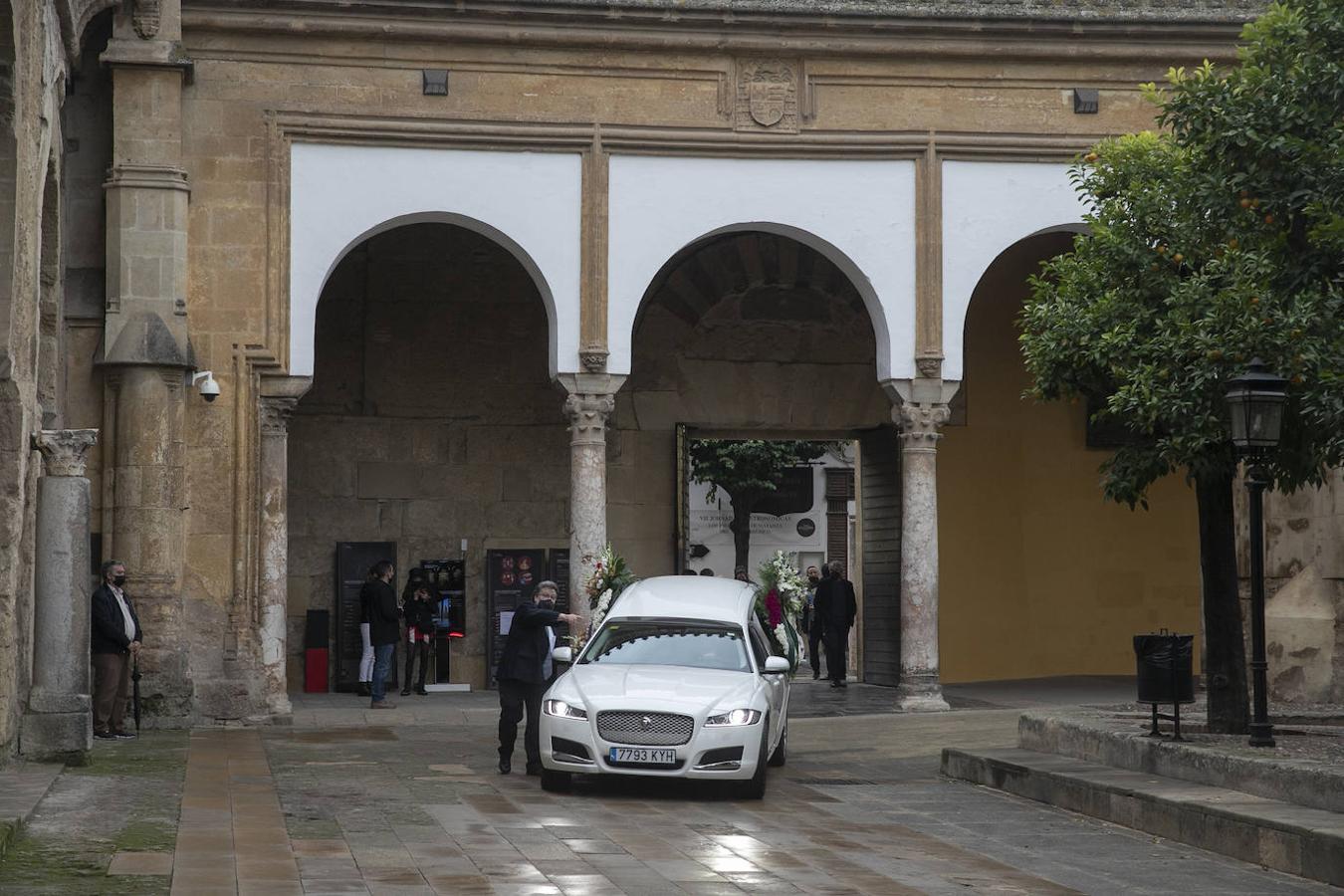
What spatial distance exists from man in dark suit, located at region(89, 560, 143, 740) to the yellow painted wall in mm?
11477

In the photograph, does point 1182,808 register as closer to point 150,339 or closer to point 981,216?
point 981,216

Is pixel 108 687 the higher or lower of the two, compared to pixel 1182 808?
higher

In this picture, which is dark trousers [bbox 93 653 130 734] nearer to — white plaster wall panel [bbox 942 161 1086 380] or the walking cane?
the walking cane

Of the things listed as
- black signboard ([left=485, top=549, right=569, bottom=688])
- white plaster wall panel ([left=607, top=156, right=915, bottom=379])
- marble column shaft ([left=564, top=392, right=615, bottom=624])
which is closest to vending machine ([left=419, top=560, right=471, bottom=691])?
black signboard ([left=485, top=549, right=569, bottom=688])

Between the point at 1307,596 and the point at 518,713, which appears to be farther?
the point at 1307,596

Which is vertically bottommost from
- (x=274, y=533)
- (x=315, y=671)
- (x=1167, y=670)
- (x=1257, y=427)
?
(x=315, y=671)

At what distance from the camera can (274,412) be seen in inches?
757

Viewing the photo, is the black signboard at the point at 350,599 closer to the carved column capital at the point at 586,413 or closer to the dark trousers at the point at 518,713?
the carved column capital at the point at 586,413

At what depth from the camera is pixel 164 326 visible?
18.5 meters

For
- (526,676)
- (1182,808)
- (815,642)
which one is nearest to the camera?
(1182,808)

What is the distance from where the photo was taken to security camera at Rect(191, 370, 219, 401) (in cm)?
1862

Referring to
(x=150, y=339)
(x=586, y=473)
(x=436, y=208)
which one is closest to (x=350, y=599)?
(x=586, y=473)

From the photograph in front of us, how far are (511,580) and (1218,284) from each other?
11654 mm

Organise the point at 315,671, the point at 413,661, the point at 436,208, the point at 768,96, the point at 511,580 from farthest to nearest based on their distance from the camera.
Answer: the point at 511,580 → the point at 413,661 → the point at 315,671 → the point at 768,96 → the point at 436,208
